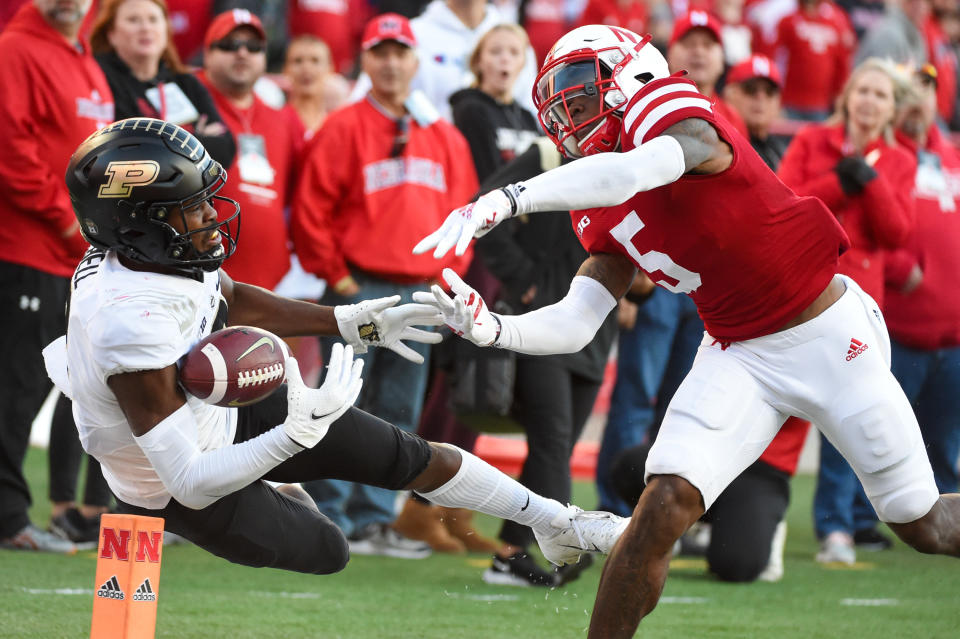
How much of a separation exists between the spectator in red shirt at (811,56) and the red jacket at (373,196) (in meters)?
4.95

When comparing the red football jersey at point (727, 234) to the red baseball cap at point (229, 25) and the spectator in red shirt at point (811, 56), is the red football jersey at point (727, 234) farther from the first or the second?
the spectator in red shirt at point (811, 56)

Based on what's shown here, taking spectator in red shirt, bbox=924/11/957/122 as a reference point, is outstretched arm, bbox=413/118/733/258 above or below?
below

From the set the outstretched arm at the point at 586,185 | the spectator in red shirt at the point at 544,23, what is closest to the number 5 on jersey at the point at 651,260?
the outstretched arm at the point at 586,185

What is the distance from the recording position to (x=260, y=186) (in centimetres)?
585

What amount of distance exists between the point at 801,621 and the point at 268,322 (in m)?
2.21

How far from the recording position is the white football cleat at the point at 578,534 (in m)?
3.77

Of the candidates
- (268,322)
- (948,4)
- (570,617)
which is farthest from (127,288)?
(948,4)

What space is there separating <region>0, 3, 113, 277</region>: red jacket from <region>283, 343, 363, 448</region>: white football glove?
7.78 ft

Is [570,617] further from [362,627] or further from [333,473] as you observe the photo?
[333,473]

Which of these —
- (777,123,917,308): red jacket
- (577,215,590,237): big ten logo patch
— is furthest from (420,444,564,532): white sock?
(777,123,917,308): red jacket

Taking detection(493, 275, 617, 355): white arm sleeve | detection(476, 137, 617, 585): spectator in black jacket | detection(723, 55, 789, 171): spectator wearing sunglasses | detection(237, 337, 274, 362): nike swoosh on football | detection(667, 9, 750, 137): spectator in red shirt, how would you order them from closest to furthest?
detection(237, 337, 274, 362): nike swoosh on football → detection(493, 275, 617, 355): white arm sleeve → detection(476, 137, 617, 585): spectator in black jacket → detection(723, 55, 789, 171): spectator wearing sunglasses → detection(667, 9, 750, 137): spectator in red shirt

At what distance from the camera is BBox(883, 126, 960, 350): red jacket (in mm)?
6234

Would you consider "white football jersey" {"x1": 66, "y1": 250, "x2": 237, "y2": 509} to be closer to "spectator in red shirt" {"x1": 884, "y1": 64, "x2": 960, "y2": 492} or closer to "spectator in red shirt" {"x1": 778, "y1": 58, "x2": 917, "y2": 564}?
"spectator in red shirt" {"x1": 778, "y1": 58, "x2": 917, "y2": 564}

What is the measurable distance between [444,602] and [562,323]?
4.80 ft
